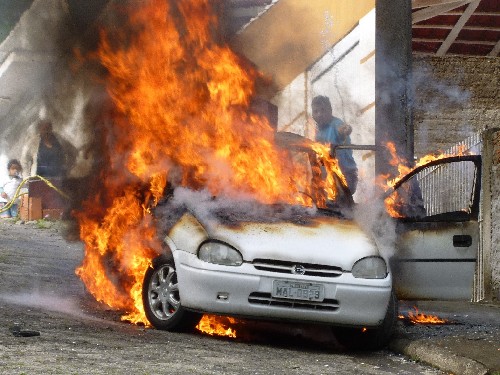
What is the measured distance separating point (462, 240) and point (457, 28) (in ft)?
42.9

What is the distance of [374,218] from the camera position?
8734 mm

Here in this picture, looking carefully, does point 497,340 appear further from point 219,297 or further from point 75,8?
point 75,8

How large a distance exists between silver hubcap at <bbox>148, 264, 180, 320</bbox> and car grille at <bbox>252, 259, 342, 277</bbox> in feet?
2.62

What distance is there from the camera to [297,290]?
24.6 feet

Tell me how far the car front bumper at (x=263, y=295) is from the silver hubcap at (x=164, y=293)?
10.8 inches

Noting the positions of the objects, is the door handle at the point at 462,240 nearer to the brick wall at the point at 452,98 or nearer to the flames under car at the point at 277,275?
the flames under car at the point at 277,275

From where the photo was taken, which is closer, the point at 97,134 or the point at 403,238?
the point at 403,238

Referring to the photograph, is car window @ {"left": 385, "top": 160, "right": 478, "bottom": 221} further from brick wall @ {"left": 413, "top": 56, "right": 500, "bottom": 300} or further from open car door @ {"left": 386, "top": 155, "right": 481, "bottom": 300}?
brick wall @ {"left": 413, "top": 56, "right": 500, "bottom": 300}

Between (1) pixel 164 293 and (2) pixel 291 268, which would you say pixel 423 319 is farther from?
(1) pixel 164 293

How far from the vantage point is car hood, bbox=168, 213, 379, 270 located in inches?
298

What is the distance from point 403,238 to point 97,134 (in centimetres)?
368

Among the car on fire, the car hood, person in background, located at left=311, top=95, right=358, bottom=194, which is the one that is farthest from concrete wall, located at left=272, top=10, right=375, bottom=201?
the car hood

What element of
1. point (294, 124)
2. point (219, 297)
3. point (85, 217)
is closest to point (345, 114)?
point (294, 124)

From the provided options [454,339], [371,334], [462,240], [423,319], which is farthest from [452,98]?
[371,334]
